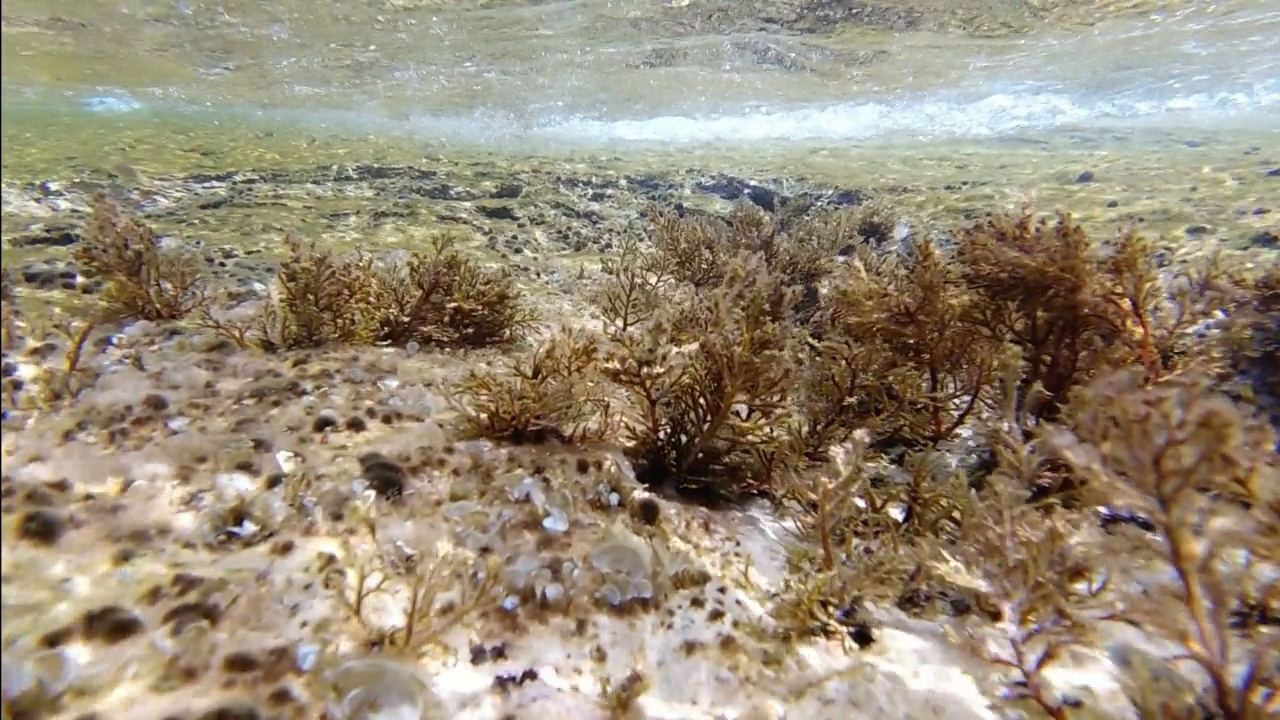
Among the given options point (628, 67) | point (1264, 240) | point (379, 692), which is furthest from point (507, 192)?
point (628, 67)

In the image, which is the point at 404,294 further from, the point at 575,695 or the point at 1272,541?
the point at 1272,541

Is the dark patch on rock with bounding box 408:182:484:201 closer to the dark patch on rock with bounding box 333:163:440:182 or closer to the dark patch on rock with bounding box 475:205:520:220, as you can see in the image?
the dark patch on rock with bounding box 333:163:440:182

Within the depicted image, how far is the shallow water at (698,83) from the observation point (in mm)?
12570

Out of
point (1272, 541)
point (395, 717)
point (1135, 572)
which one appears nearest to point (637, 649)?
point (395, 717)

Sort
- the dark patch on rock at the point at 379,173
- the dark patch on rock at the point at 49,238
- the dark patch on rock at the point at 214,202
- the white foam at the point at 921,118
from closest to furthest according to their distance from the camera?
1. the dark patch on rock at the point at 49,238
2. the dark patch on rock at the point at 214,202
3. the dark patch on rock at the point at 379,173
4. the white foam at the point at 921,118

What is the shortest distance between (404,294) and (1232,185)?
36.1ft

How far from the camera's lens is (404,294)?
4637 millimetres

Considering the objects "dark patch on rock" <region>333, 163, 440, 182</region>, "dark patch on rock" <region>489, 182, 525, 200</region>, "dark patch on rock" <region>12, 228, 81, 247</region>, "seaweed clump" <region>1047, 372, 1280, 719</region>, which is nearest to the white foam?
"dark patch on rock" <region>333, 163, 440, 182</region>

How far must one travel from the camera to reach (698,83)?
22062 mm

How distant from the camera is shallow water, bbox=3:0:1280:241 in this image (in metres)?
12.6

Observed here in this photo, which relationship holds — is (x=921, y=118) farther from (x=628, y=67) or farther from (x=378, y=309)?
(x=378, y=309)

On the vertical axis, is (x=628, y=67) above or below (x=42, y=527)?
above

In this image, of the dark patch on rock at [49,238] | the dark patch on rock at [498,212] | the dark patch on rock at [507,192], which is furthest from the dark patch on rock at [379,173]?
the dark patch on rock at [49,238]

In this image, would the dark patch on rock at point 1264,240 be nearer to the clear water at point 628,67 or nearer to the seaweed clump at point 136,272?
the seaweed clump at point 136,272
